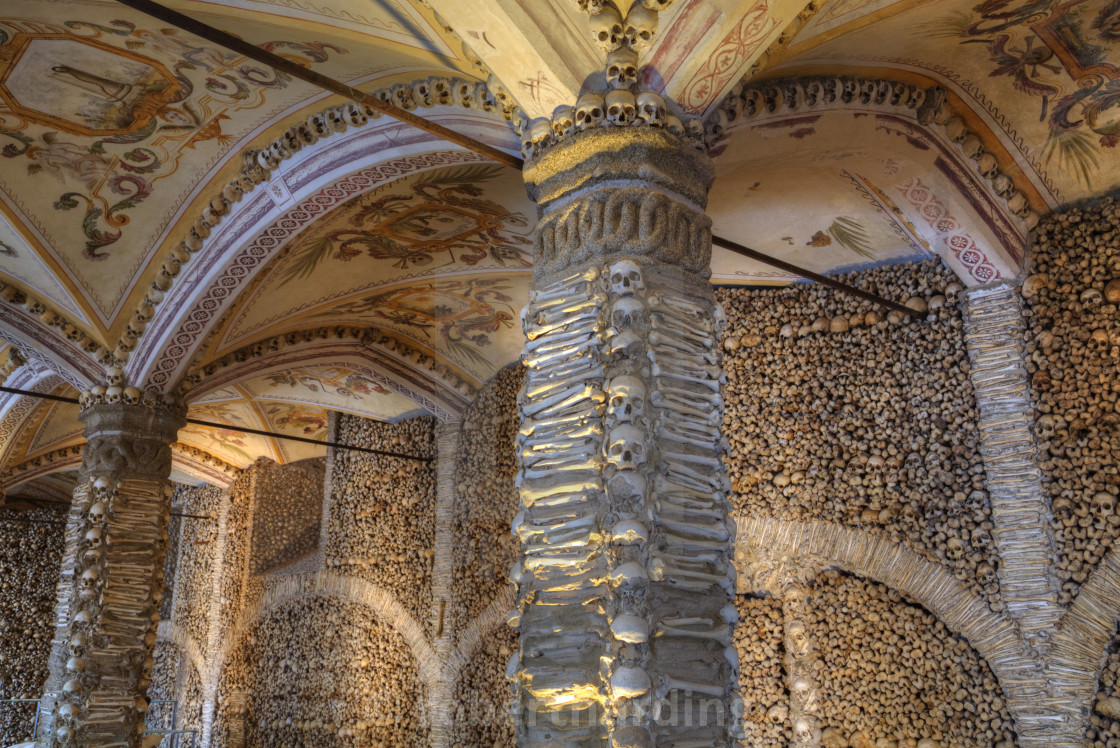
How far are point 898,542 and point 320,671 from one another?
6.39 meters

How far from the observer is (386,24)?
404 centimetres

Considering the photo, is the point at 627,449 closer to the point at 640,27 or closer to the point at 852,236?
the point at 640,27

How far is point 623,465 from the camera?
108 inches

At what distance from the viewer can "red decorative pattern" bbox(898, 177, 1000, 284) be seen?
16.8 feet

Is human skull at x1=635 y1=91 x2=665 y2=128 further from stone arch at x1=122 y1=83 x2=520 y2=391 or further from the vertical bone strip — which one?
the vertical bone strip

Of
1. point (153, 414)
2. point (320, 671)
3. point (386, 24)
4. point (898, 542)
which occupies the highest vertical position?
point (386, 24)

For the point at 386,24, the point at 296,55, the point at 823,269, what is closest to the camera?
the point at 386,24

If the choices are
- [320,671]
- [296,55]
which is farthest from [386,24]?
[320,671]

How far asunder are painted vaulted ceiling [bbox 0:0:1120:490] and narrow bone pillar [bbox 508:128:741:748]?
0.44 metres

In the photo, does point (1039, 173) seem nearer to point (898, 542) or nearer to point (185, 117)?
point (898, 542)

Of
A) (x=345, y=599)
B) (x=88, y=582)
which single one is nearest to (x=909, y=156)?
(x=88, y=582)

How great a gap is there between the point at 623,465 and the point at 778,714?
327cm

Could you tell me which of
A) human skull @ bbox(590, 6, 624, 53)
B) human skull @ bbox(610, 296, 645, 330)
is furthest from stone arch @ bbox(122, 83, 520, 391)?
human skull @ bbox(610, 296, 645, 330)

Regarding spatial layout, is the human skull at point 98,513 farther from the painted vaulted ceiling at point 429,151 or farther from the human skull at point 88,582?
the painted vaulted ceiling at point 429,151
